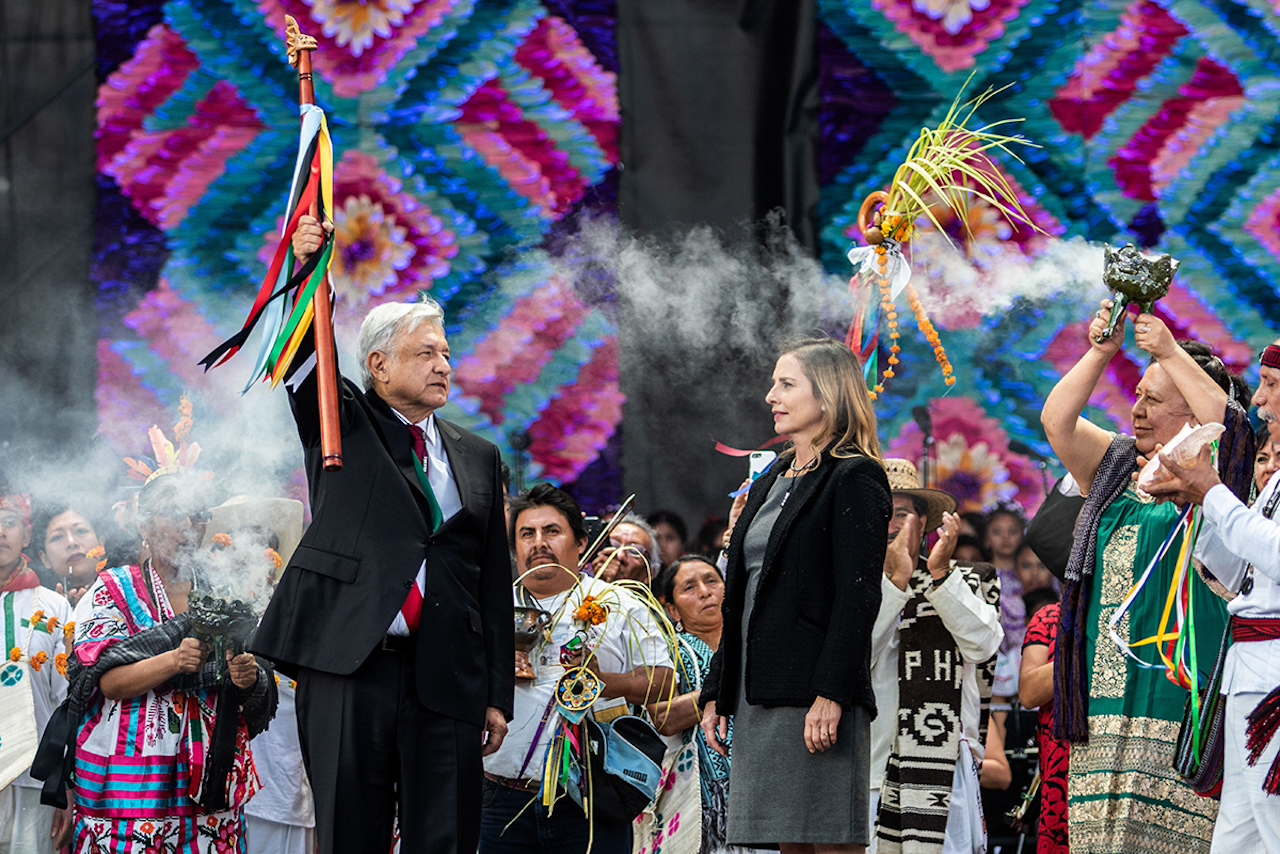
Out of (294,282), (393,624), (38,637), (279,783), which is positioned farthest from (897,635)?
(38,637)

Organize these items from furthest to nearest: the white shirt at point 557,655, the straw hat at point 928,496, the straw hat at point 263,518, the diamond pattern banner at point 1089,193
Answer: the diamond pattern banner at point 1089,193
the straw hat at point 263,518
the straw hat at point 928,496
the white shirt at point 557,655

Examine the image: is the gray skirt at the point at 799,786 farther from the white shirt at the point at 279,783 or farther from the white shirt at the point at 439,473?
the white shirt at the point at 279,783

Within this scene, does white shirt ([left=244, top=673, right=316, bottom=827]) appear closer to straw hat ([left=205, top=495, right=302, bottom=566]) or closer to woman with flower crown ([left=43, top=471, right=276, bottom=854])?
straw hat ([left=205, top=495, right=302, bottom=566])

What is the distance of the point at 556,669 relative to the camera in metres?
4.07

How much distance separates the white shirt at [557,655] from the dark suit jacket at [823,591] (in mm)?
796

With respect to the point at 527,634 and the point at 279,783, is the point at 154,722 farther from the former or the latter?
the point at 527,634

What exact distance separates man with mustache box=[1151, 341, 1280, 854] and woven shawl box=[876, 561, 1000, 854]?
49.6 inches

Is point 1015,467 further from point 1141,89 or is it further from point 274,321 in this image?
point 274,321

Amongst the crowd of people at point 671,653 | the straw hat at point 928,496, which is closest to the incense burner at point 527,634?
the crowd of people at point 671,653

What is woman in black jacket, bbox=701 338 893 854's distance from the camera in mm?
3203

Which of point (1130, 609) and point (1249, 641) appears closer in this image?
point (1249, 641)

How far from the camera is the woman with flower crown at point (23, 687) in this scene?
5.08 meters

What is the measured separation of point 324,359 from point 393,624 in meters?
0.66

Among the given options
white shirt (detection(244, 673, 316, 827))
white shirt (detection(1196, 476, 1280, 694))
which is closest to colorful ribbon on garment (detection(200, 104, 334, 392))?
white shirt (detection(1196, 476, 1280, 694))
